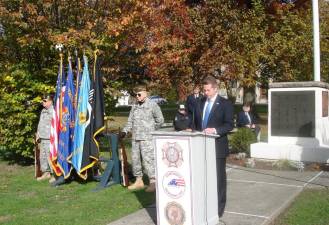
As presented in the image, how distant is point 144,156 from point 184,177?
128 inches

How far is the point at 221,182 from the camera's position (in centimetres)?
662

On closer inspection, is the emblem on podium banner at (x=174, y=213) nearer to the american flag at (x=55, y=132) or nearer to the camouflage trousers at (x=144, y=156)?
the camouflage trousers at (x=144, y=156)

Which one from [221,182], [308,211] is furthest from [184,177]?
[308,211]

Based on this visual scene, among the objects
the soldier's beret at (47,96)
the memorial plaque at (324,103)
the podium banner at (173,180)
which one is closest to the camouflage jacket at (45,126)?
the soldier's beret at (47,96)

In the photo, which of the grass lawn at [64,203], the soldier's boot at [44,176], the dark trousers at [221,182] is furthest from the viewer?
the soldier's boot at [44,176]

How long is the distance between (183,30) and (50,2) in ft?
34.7

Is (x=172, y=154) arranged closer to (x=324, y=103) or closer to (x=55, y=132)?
(x=55, y=132)

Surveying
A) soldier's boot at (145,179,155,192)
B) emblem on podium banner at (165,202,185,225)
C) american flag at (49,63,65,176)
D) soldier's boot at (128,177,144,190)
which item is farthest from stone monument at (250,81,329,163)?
emblem on podium banner at (165,202,185,225)

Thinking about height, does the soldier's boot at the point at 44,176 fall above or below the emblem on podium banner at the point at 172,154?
below

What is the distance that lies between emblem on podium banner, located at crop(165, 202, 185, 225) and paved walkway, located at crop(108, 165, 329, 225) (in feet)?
2.51

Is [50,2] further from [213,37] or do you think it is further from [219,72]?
[219,72]

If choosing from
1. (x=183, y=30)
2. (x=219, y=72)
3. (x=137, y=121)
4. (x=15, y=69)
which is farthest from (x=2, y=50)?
(x=219, y=72)

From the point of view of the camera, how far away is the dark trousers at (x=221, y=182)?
6.52m

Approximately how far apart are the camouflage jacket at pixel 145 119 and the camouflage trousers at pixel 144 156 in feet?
0.39
